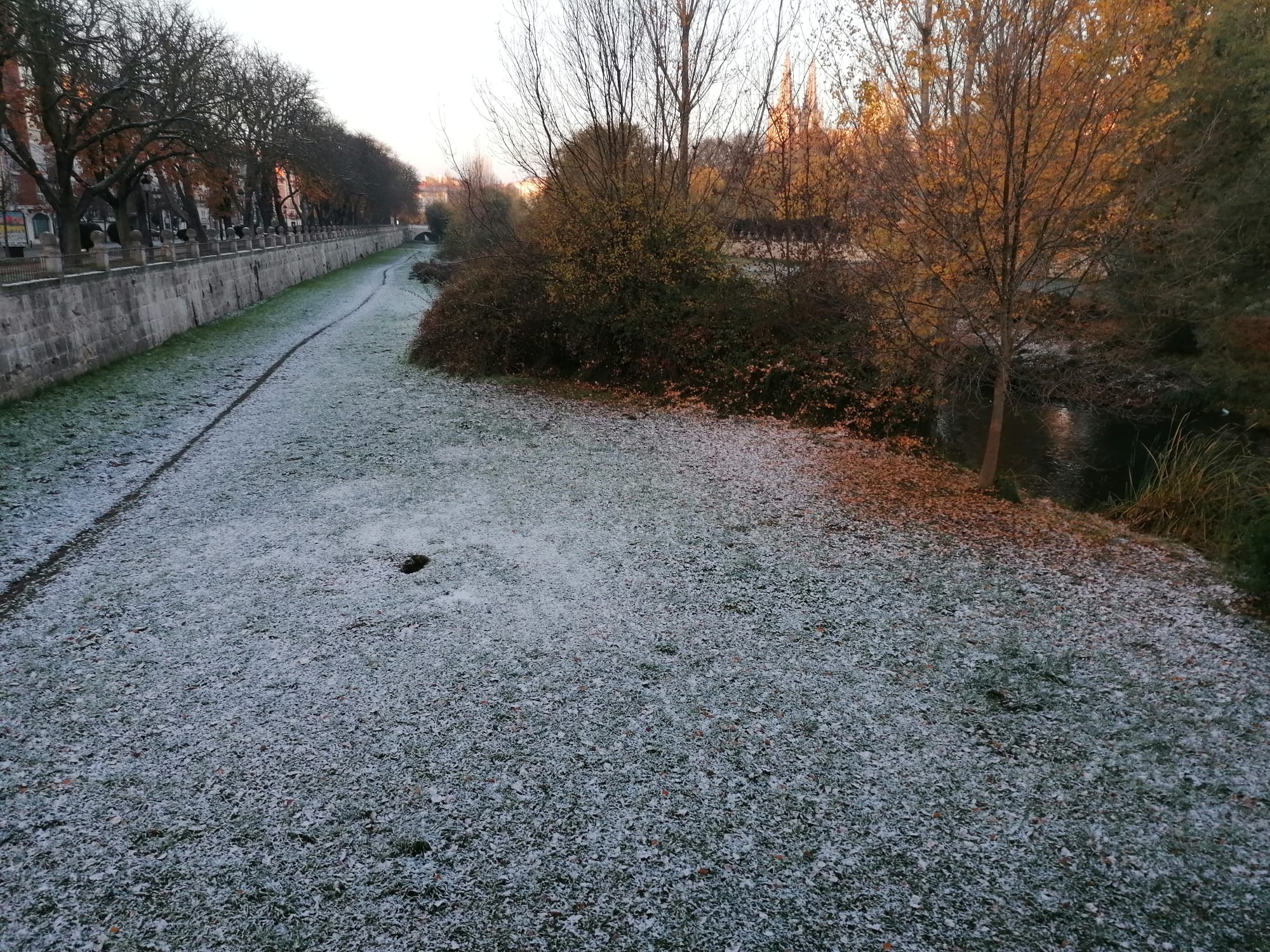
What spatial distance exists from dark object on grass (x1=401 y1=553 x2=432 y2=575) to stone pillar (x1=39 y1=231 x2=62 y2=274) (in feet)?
40.7

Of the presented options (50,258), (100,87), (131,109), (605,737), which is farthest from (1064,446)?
(131,109)

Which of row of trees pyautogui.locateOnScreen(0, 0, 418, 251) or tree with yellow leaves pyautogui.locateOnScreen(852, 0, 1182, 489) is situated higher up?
row of trees pyautogui.locateOnScreen(0, 0, 418, 251)

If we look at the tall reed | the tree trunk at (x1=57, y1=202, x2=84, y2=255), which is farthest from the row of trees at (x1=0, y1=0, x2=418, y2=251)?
the tall reed

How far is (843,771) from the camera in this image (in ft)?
14.2

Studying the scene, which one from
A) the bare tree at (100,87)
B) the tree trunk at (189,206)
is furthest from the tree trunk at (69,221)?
the tree trunk at (189,206)

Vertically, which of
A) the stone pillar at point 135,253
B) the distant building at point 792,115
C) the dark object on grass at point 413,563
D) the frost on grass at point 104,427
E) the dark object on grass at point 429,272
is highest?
the distant building at point 792,115

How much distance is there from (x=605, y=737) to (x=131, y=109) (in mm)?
32912

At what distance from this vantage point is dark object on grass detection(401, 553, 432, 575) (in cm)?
686

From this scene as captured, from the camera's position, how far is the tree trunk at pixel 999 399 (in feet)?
27.8

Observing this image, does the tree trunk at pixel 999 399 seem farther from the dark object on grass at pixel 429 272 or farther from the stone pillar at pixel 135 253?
the dark object on grass at pixel 429 272

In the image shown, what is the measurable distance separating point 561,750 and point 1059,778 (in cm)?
282

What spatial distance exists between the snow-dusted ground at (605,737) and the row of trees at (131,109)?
19.2 metres

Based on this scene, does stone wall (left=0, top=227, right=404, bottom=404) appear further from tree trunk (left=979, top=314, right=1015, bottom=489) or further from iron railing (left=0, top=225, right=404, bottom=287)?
tree trunk (left=979, top=314, right=1015, bottom=489)

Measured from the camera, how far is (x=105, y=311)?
1633 cm
